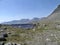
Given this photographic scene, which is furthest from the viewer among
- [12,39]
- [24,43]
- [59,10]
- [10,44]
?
[59,10]

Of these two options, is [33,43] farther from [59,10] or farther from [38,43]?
[59,10]

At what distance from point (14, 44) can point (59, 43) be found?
5981 millimetres

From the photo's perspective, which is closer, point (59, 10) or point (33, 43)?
point (33, 43)

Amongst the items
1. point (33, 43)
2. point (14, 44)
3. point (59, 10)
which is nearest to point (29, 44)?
point (33, 43)

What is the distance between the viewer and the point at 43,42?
79.7 feet

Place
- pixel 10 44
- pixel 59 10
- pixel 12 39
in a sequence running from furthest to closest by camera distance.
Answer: pixel 59 10 → pixel 12 39 → pixel 10 44

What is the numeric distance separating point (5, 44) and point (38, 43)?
4451mm

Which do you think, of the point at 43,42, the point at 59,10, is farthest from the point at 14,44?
the point at 59,10

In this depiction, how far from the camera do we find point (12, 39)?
90.1 feet

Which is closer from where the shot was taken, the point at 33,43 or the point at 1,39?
the point at 33,43

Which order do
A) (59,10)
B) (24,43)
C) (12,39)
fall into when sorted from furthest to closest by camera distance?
1. (59,10)
2. (12,39)
3. (24,43)

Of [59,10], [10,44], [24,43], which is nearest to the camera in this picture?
[10,44]

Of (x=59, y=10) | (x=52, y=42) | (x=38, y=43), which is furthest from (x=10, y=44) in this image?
(x=59, y=10)

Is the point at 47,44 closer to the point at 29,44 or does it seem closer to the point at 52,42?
the point at 52,42
